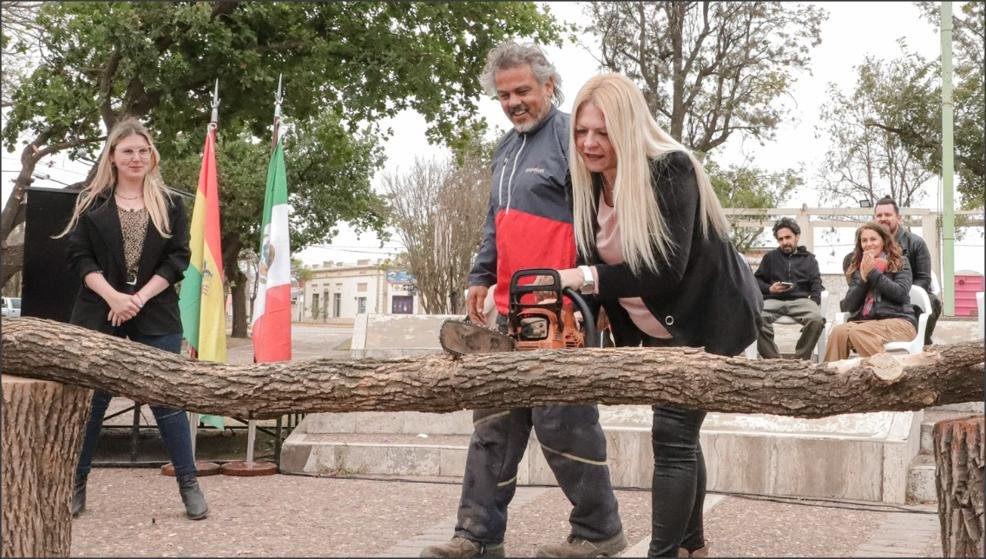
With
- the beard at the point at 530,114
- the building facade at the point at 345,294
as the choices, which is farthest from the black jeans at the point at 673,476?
the building facade at the point at 345,294

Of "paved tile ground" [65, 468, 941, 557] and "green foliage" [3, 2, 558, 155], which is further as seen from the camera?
"green foliage" [3, 2, 558, 155]

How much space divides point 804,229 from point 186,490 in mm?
19520

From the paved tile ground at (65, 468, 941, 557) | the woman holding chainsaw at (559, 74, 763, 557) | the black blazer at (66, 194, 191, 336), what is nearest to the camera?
the woman holding chainsaw at (559, 74, 763, 557)

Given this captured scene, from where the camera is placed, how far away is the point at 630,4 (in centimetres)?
1917

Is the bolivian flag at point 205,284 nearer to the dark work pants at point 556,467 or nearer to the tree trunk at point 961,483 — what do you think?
the dark work pants at point 556,467

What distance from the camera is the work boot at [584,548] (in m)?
3.66

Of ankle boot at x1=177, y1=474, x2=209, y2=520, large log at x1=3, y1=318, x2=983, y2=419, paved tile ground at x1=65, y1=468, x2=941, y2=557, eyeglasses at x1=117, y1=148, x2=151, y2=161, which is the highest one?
eyeglasses at x1=117, y1=148, x2=151, y2=161

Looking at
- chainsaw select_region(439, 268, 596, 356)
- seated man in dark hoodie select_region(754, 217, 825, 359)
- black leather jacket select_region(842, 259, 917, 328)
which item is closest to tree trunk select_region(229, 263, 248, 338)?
seated man in dark hoodie select_region(754, 217, 825, 359)

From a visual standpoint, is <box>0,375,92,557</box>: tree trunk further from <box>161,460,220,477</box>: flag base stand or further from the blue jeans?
<box>161,460,220,477</box>: flag base stand

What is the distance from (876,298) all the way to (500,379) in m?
4.97

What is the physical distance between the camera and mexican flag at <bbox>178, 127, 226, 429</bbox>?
630 centimetres

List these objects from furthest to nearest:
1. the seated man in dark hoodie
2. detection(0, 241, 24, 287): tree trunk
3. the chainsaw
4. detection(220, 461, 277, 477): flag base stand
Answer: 1. detection(0, 241, 24, 287): tree trunk
2. the seated man in dark hoodie
3. detection(220, 461, 277, 477): flag base stand
4. the chainsaw

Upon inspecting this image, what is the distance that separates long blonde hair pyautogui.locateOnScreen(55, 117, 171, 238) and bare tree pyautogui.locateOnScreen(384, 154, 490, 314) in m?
21.0

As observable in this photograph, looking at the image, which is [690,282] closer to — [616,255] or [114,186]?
[616,255]
